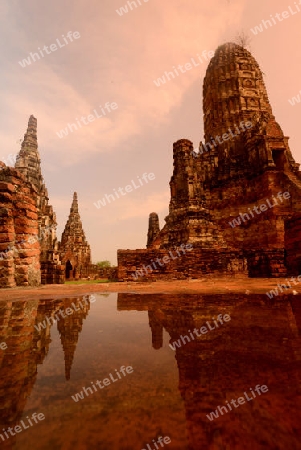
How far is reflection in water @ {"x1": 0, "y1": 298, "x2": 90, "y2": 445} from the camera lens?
791 mm

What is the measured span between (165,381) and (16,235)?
4.58 m

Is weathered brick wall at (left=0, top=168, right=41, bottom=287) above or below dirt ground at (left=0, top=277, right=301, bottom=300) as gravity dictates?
above

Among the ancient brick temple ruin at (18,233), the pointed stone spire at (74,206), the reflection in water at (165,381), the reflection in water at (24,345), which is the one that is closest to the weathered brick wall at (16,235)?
the ancient brick temple ruin at (18,233)

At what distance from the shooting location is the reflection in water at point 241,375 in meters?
0.61

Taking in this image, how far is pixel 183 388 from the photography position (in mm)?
→ 851

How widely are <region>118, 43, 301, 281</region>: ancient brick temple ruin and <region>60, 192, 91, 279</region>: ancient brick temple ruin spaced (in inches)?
361

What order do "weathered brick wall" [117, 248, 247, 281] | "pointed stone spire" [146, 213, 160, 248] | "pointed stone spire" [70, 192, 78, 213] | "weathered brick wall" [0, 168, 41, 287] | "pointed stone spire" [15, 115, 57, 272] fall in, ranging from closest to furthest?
1. "weathered brick wall" [0, 168, 41, 287]
2. "weathered brick wall" [117, 248, 247, 281]
3. "pointed stone spire" [15, 115, 57, 272]
4. "pointed stone spire" [146, 213, 160, 248]
5. "pointed stone spire" [70, 192, 78, 213]

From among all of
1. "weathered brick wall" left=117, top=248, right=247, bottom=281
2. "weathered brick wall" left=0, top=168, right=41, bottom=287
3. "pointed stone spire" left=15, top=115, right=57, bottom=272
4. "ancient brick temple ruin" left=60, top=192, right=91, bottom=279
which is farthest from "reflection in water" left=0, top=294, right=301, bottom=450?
"ancient brick temple ruin" left=60, top=192, right=91, bottom=279

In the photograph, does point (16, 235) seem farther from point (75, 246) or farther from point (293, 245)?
point (75, 246)

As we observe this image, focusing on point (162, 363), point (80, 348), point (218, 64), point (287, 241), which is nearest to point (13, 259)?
point (80, 348)

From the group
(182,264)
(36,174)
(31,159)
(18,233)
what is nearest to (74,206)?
(31,159)

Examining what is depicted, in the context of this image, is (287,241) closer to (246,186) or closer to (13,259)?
(13,259)

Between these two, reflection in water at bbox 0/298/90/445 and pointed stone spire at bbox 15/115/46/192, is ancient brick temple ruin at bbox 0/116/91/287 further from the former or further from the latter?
pointed stone spire at bbox 15/115/46/192

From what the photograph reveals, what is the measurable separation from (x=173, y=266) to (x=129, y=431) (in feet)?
19.7
